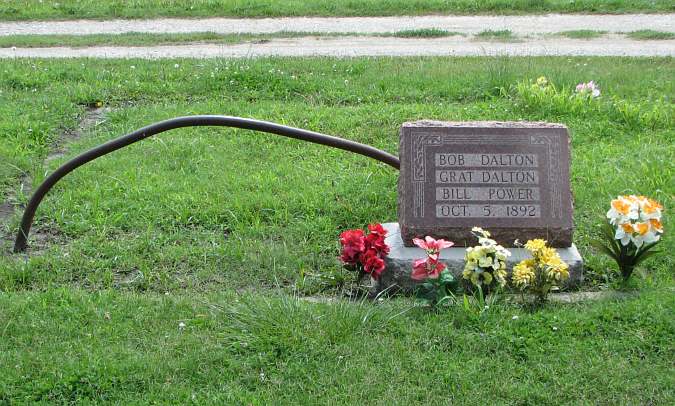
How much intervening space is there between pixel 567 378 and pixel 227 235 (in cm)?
298

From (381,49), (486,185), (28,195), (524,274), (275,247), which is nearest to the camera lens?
(524,274)

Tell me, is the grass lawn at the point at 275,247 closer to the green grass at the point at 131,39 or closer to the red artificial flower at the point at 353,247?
the red artificial flower at the point at 353,247

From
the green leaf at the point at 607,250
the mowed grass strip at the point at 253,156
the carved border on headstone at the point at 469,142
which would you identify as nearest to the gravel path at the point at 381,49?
the mowed grass strip at the point at 253,156

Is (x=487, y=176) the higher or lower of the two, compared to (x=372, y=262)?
higher

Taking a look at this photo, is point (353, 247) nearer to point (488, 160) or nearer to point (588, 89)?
point (488, 160)

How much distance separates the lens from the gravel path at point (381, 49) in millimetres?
12133

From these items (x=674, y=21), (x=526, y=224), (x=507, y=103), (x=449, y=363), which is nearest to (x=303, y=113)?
(x=507, y=103)

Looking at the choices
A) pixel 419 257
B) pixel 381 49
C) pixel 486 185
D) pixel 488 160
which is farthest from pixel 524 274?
pixel 381 49

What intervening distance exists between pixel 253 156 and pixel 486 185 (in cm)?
283

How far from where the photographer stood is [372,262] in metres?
5.70

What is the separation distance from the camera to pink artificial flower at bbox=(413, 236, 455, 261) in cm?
562

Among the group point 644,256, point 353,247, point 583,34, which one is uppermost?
point 583,34

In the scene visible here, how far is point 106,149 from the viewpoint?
20.8ft

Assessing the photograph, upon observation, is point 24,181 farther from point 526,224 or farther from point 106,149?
point 526,224
